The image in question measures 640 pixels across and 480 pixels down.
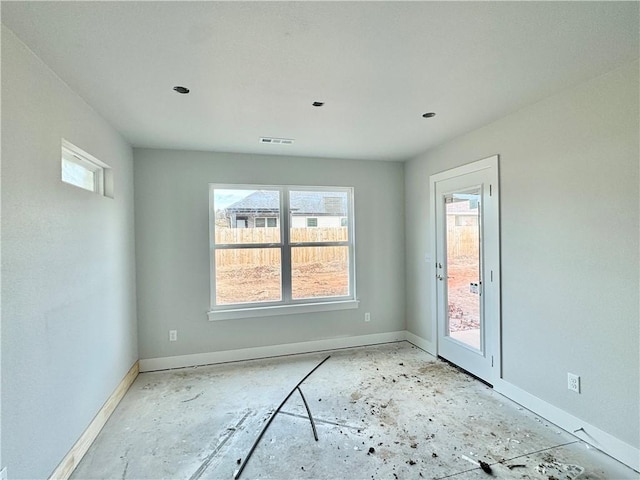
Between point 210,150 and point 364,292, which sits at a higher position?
point 210,150

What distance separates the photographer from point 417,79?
2.05 meters

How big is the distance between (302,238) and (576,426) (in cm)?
305

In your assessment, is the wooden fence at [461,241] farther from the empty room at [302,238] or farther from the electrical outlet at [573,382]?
the electrical outlet at [573,382]

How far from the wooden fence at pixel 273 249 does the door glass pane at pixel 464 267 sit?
1349 millimetres

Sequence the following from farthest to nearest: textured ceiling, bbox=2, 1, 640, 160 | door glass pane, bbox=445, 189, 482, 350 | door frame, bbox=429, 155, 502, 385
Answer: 1. door glass pane, bbox=445, 189, 482, 350
2. door frame, bbox=429, 155, 502, 385
3. textured ceiling, bbox=2, 1, 640, 160

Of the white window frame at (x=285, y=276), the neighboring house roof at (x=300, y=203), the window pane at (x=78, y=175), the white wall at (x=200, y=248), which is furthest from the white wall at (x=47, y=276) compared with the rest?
the neighboring house roof at (x=300, y=203)

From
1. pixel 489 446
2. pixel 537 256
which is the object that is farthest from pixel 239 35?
pixel 489 446

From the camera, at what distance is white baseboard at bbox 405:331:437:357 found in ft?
12.5

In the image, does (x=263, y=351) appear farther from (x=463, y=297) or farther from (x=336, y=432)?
(x=463, y=297)

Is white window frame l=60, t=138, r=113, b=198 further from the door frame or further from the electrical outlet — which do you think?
the electrical outlet

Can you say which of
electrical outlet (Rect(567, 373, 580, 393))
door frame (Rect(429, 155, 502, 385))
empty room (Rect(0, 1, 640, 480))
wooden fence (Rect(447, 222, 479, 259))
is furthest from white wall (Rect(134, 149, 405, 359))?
electrical outlet (Rect(567, 373, 580, 393))

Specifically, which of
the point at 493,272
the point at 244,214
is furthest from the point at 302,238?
the point at 493,272

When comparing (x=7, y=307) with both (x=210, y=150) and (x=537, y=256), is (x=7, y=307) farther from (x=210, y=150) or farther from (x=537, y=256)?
(x=537, y=256)

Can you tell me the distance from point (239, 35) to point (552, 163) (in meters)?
2.36
